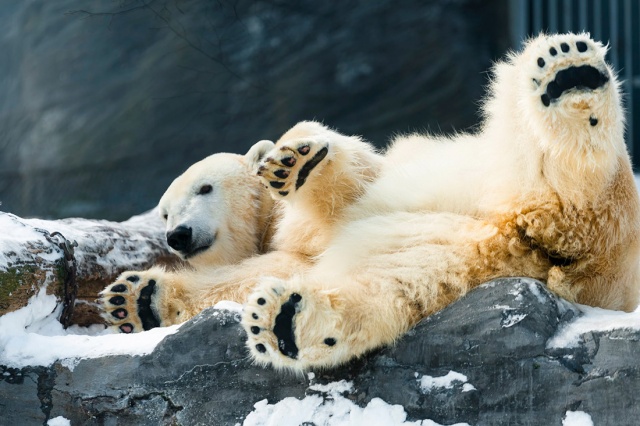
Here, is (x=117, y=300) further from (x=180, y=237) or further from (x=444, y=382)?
(x=444, y=382)

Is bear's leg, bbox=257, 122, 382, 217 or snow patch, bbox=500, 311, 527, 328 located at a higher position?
bear's leg, bbox=257, 122, 382, 217

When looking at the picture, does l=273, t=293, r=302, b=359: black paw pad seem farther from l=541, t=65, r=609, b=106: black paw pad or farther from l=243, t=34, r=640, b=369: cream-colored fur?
l=541, t=65, r=609, b=106: black paw pad

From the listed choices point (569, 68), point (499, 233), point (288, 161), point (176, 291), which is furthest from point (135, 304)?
→ point (569, 68)

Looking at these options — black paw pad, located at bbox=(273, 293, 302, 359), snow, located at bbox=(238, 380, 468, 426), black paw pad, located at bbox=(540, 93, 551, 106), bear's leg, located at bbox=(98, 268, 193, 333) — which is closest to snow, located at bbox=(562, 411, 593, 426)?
snow, located at bbox=(238, 380, 468, 426)

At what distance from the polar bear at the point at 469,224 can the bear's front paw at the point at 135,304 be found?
0.04 ft

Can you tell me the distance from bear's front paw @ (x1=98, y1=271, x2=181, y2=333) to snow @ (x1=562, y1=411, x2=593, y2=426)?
1450mm

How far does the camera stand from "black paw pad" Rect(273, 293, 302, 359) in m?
2.12

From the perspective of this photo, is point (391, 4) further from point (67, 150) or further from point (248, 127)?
point (67, 150)

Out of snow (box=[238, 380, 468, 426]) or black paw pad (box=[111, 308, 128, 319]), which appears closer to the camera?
snow (box=[238, 380, 468, 426])

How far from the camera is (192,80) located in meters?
7.59

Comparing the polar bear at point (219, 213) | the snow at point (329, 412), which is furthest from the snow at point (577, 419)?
the polar bear at point (219, 213)

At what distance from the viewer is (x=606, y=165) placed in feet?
7.41

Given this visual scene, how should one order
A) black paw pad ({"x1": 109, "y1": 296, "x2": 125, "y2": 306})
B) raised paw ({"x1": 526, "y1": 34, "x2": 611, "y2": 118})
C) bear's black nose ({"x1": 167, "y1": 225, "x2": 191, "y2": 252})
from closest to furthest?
1. raised paw ({"x1": 526, "y1": 34, "x2": 611, "y2": 118})
2. black paw pad ({"x1": 109, "y1": 296, "x2": 125, "y2": 306})
3. bear's black nose ({"x1": 167, "y1": 225, "x2": 191, "y2": 252})

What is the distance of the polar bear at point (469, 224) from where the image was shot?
2.14 meters
